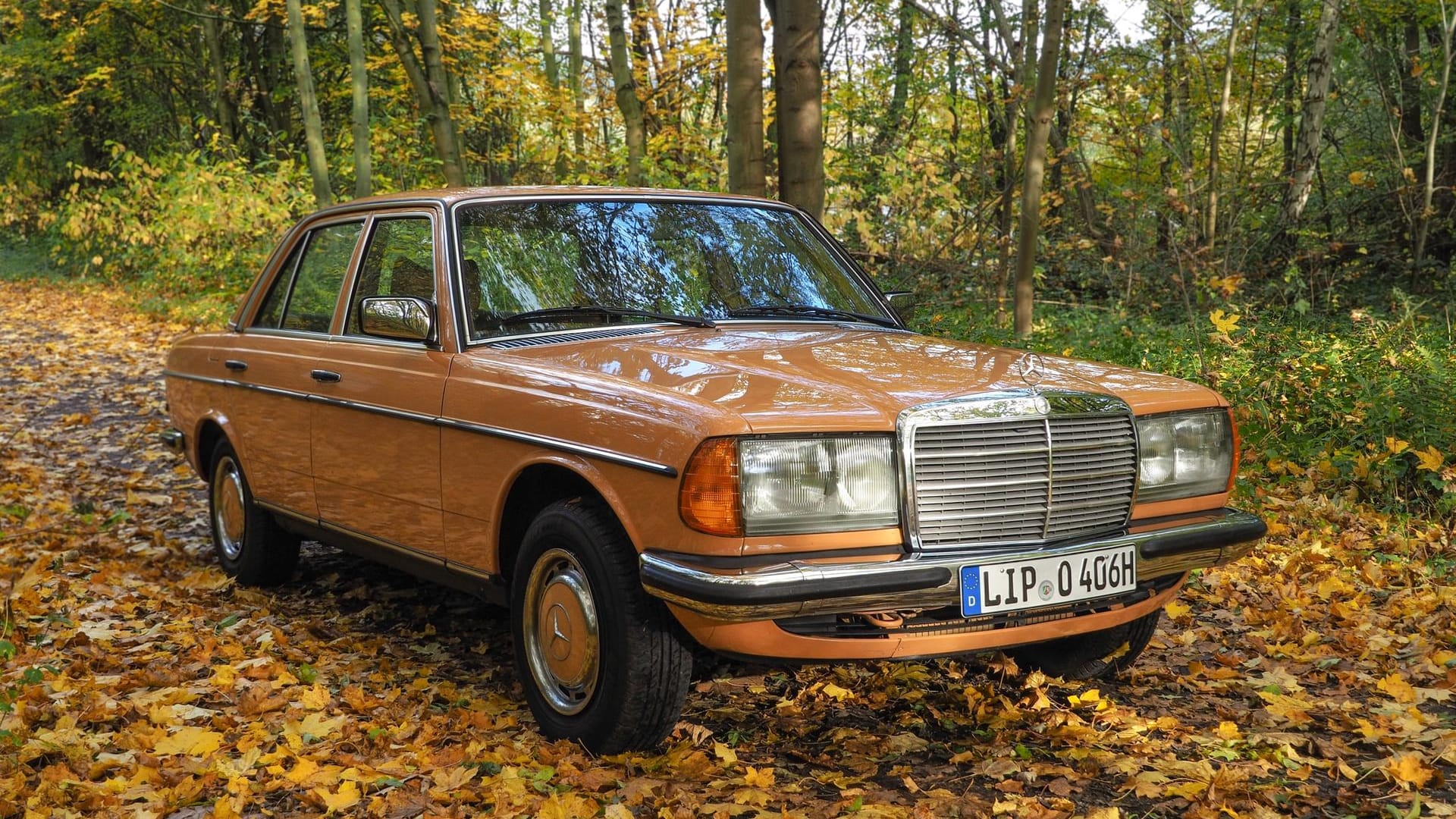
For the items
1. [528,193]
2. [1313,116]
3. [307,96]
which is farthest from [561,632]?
[307,96]

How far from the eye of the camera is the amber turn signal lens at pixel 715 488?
118 inches

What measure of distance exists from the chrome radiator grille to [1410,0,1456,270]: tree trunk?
8.54 meters

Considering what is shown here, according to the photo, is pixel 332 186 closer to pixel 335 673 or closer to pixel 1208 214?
pixel 1208 214

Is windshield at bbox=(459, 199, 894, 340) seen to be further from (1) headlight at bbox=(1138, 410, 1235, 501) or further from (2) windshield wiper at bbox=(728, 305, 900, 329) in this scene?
(1) headlight at bbox=(1138, 410, 1235, 501)

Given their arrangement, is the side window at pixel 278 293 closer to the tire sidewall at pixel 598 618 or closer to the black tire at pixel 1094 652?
the tire sidewall at pixel 598 618

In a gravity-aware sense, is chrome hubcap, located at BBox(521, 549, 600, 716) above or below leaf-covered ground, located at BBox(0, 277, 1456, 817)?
above

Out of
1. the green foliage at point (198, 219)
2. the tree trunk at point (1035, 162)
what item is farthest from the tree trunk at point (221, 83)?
the tree trunk at point (1035, 162)

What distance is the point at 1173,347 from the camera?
8672 millimetres

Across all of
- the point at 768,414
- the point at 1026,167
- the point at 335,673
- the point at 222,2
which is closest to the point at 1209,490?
the point at 768,414

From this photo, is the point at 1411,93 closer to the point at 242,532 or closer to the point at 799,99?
the point at 799,99

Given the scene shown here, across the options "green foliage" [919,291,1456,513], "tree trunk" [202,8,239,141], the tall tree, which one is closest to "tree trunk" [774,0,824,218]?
"green foliage" [919,291,1456,513]

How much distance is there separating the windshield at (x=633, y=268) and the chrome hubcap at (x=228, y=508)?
7.09ft

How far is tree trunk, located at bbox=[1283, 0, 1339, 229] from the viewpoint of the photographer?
1174cm

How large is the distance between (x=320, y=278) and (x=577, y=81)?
733 inches
